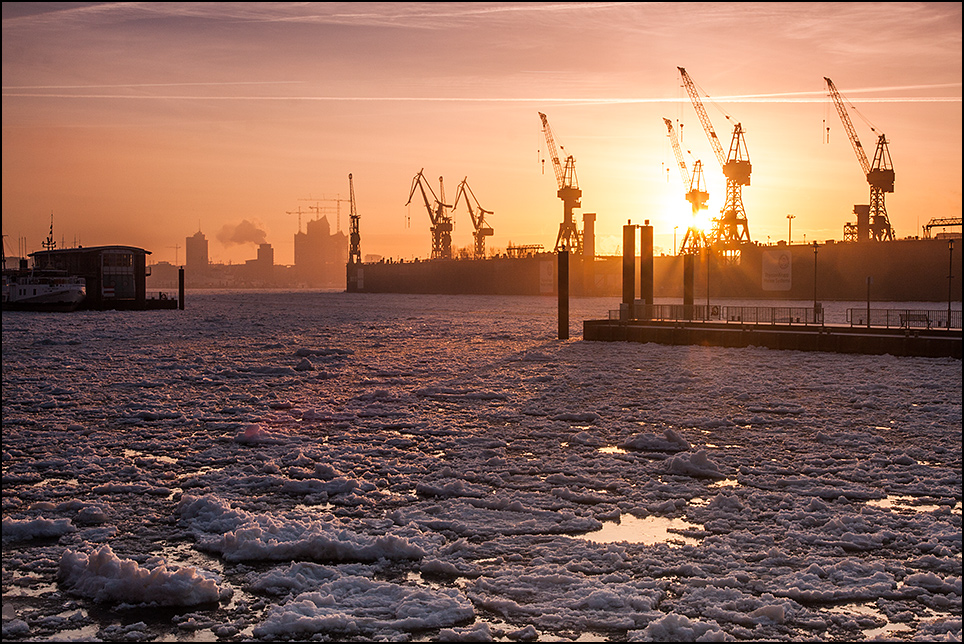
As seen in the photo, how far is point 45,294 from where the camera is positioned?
268ft

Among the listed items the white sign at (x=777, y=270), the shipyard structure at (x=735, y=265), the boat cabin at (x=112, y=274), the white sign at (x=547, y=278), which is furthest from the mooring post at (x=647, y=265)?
the white sign at (x=547, y=278)

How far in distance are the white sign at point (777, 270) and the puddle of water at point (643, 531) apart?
107 m

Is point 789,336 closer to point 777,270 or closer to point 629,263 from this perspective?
point 629,263

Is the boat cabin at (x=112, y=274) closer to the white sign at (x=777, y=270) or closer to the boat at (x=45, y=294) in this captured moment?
the boat at (x=45, y=294)

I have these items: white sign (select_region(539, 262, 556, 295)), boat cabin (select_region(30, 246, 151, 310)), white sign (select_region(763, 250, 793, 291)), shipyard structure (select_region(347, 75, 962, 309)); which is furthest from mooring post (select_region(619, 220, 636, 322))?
white sign (select_region(539, 262, 556, 295))

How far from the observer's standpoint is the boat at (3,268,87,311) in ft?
267

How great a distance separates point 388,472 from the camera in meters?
12.4

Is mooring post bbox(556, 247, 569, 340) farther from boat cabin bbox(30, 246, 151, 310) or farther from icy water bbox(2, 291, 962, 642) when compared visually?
boat cabin bbox(30, 246, 151, 310)

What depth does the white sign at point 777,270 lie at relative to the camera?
359ft

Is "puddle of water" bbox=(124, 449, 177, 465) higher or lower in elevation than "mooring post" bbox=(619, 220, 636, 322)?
lower

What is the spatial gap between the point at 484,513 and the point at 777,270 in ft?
357

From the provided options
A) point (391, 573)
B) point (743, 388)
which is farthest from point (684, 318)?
point (391, 573)

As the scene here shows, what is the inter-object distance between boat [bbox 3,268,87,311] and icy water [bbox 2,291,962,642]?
6589cm

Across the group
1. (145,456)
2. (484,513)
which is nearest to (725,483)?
(484,513)
